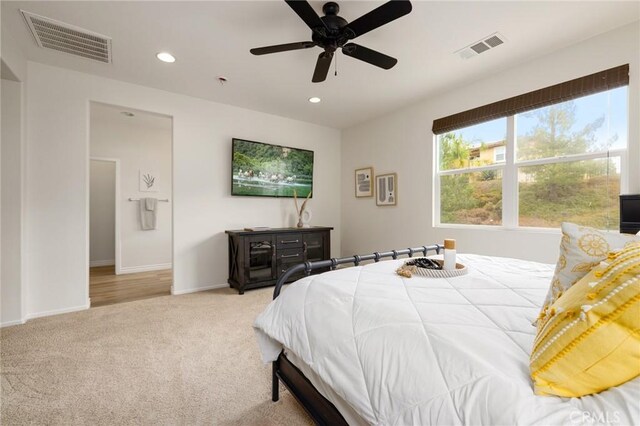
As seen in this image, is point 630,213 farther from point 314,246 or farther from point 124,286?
point 124,286

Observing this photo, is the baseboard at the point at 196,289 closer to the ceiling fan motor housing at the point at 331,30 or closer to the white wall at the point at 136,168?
the white wall at the point at 136,168

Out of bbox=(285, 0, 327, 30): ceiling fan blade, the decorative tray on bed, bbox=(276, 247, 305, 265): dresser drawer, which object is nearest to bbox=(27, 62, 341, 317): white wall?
bbox=(276, 247, 305, 265): dresser drawer

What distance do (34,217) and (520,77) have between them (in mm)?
5229

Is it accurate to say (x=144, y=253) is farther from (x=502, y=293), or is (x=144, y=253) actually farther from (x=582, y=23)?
(x=582, y=23)

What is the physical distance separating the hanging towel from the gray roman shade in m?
5.02

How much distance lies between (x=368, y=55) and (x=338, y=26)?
336mm

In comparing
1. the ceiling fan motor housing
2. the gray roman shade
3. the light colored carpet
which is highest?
the ceiling fan motor housing

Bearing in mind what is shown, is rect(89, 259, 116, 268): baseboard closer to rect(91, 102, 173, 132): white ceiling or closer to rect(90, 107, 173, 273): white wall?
rect(90, 107, 173, 273): white wall

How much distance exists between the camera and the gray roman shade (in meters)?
2.21

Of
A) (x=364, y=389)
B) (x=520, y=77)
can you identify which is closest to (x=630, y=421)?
(x=364, y=389)

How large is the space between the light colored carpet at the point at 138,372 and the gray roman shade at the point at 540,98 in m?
3.28

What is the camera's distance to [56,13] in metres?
2.06

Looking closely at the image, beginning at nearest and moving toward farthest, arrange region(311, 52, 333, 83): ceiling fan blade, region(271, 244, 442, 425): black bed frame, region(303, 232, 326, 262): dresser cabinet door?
region(271, 244, 442, 425): black bed frame
region(311, 52, 333, 83): ceiling fan blade
region(303, 232, 326, 262): dresser cabinet door

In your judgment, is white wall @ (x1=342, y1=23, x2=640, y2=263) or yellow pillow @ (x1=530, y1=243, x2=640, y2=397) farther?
white wall @ (x1=342, y1=23, x2=640, y2=263)
